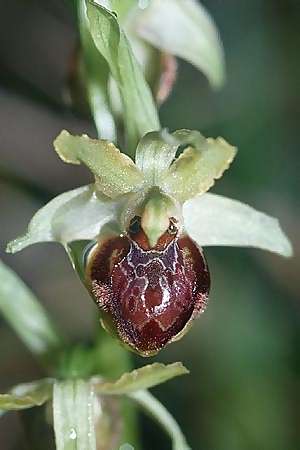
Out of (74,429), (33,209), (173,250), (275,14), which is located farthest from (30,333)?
(275,14)

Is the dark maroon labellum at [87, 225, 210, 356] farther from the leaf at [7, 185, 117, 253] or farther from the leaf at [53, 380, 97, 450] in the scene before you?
the leaf at [53, 380, 97, 450]

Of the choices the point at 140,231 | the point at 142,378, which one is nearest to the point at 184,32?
the point at 140,231

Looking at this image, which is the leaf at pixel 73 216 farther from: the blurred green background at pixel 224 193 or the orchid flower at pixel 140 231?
the blurred green background at pixel 224 193

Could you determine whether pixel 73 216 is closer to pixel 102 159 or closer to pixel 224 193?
pixel 102 159

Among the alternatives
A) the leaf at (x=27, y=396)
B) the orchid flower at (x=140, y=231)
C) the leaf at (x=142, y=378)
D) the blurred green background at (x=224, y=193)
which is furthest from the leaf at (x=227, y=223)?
the blurred green background at (x=224, y=193)

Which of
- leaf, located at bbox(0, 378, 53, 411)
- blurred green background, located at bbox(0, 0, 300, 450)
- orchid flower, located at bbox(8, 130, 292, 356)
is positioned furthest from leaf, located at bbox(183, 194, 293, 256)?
blurred green background, located at bbox(0, 0, 300, 450)

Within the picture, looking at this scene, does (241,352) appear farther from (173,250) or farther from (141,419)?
(173,250)
